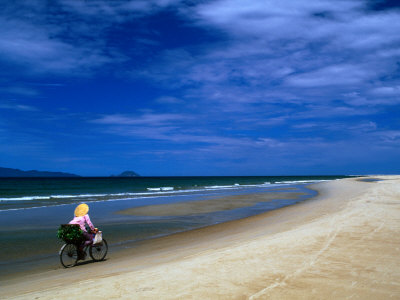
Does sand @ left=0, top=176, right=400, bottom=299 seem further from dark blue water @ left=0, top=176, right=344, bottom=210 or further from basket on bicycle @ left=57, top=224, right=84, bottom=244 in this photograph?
dark blue water @ left=0, top=176, right=344, bottom=210

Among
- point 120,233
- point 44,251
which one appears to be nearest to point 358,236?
point 120,233

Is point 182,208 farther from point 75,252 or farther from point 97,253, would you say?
point 75,252

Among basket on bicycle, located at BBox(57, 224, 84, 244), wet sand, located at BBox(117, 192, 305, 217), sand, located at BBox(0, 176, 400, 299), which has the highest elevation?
basket on bicycle, located at BBox(57, 224, 84, 244)

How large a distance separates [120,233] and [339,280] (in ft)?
34.6

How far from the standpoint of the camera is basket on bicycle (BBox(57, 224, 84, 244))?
9.01 m

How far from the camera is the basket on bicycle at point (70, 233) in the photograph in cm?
901

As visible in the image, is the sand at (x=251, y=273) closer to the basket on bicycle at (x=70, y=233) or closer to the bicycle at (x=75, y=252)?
the bicycle at (x=75, y=252)

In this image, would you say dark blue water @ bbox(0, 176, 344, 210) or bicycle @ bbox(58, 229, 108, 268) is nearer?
bicycle @ bbox(58, 229, 108, 268)

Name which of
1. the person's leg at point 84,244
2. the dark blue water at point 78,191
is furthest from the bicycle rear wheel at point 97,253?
the dark blue water at point 78,191

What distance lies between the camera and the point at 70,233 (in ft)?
29.8

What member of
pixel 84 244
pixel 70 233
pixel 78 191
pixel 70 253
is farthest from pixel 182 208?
pixel 78 191

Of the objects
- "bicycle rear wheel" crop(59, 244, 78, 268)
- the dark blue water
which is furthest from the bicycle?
the dark blue water

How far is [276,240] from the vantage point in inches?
393

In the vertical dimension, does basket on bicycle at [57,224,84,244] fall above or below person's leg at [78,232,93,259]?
above
